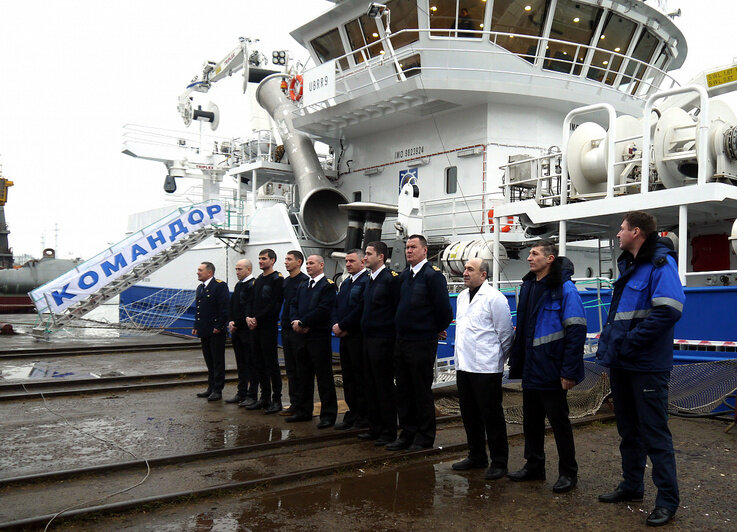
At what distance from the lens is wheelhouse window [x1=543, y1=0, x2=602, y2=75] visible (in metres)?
12.1

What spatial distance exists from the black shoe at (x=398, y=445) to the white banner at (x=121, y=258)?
10652 mm

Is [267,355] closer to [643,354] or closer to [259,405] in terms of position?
[259,405]

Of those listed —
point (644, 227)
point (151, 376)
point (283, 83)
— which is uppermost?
point (283, 83)

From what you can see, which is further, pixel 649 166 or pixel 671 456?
pixel 649 166

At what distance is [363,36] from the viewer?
13.8m

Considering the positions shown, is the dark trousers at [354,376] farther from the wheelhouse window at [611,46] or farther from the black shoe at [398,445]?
the wheelhouse window at [611,46]

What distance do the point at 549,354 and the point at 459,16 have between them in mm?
9640

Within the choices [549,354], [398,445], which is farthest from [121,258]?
[549,354]

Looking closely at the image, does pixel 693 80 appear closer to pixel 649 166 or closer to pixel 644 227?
pixel 649 166

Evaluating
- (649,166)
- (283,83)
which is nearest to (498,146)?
Answer: (649,166)

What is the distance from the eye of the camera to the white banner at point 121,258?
1366cm

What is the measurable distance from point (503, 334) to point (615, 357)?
0.93 m

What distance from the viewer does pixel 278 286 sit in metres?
6.97

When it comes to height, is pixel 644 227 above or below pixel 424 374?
above
